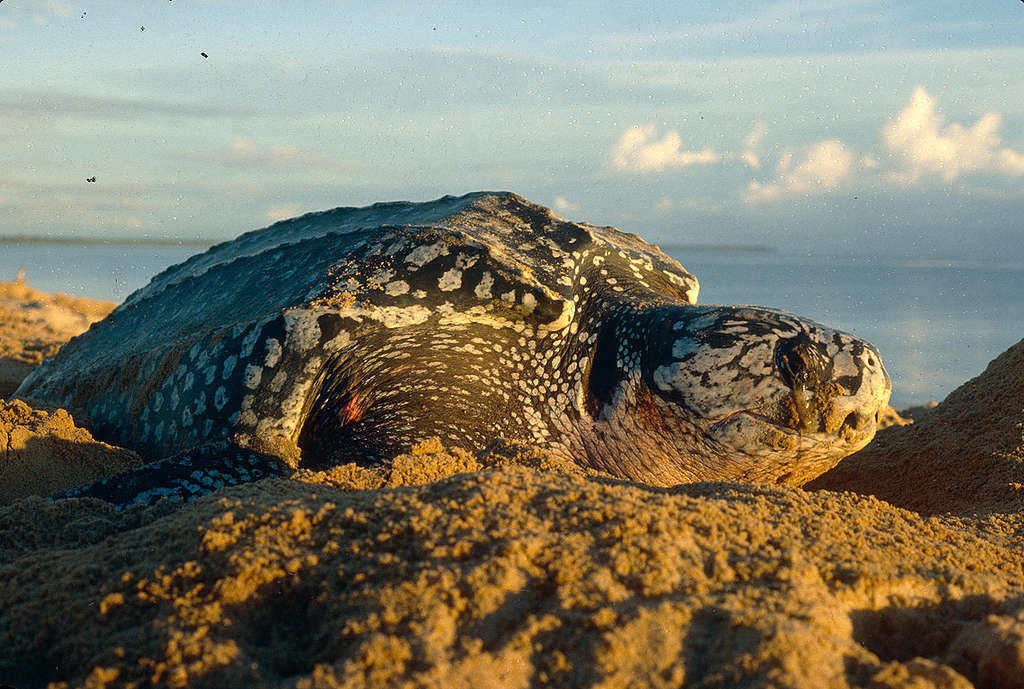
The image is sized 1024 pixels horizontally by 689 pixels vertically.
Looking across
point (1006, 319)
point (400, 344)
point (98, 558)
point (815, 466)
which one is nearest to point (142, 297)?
point (400, 344)

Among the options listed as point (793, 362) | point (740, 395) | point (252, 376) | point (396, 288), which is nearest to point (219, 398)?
point (252, 376)

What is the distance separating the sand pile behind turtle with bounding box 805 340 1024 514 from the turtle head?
1.37 ft

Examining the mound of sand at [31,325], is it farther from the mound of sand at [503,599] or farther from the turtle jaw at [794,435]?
the turtle jaw at [794,435]

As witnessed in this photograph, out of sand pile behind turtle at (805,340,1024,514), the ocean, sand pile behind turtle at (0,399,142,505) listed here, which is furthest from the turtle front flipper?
the ocean

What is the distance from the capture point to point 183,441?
266 cm

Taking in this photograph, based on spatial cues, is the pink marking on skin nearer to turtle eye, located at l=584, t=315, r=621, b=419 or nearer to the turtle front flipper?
the turtle front flipper

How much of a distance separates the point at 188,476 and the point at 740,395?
1739 millimetres

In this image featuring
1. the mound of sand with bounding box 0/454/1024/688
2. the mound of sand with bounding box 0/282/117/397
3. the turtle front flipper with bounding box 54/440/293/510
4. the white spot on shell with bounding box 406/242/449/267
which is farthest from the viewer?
the mound of sand with bounding box 0/282/117/397

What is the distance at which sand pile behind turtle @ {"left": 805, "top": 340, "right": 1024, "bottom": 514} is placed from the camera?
2.62 meters

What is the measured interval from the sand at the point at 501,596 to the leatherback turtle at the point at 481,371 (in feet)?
3.06

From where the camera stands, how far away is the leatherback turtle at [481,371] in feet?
8.17

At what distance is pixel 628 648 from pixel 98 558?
0.94 metres

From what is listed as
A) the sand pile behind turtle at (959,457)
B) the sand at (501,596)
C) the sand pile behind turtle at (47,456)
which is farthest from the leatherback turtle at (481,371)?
the sand at (501,596)

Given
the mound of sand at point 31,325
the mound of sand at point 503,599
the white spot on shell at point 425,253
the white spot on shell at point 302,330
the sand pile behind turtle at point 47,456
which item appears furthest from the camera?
the mound of sand at point 31,325
